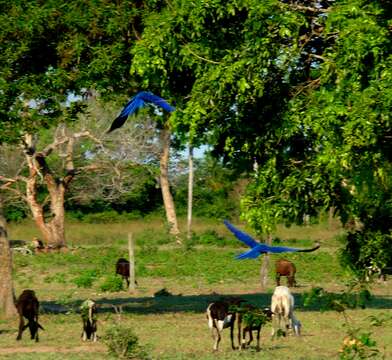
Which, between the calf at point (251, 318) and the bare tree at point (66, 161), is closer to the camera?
the calf at point (251, 318)

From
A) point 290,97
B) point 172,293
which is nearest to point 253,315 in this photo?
point 290,97

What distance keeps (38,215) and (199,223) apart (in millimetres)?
20699

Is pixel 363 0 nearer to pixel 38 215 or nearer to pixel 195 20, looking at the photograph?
pixel 195 20

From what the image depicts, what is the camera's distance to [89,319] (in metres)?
20.2

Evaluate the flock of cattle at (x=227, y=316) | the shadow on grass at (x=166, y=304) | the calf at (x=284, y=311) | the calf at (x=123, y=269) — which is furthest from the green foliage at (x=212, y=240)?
the calf at (x=284, y=311)

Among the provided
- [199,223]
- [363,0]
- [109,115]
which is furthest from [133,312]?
[199,223]

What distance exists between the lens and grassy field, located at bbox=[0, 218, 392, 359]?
65.1 feet

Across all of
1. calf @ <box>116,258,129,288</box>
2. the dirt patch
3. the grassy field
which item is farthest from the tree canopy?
calf @ <box>116,258,129,288</box>

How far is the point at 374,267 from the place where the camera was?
14.4 metres

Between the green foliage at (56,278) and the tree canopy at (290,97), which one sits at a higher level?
the tree canopy at (290,97)

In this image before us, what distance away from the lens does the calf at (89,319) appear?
1983 centimetres

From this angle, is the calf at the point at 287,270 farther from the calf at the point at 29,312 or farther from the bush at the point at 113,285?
the calf at the point at 29,312

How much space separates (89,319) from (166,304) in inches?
391

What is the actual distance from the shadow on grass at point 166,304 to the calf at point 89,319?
6.45 metres
